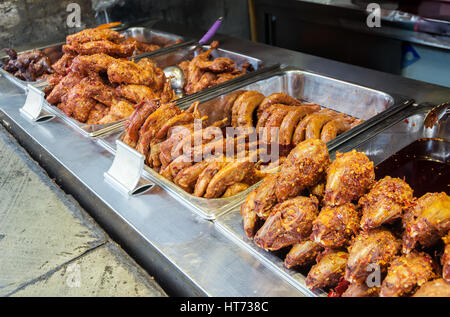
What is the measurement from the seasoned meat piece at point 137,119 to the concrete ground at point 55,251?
491 mm

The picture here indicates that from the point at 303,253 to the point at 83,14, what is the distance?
4711 mm

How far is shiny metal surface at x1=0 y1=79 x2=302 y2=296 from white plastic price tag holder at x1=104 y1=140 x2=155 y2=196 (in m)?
0.04

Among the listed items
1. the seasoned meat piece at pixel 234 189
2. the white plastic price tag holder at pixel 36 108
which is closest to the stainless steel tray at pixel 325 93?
the seasoned meat piece at pixel 234 189

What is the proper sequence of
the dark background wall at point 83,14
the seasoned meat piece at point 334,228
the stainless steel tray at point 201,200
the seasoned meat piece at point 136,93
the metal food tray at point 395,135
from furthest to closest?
the dark background wall at point 83,14 < the seasoned meat piece at point 136,93 < the metal food tray at point 395,135 < the stainless steel tray at point 201,200 < the seasoned meat piece at point 334,228

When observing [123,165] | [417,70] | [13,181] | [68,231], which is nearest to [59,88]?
[13,181]

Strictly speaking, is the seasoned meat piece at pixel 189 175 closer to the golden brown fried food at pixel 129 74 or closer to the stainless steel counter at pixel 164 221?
the stainless steel counter at pixel 164 221

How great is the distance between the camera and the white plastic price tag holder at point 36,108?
2984 mm

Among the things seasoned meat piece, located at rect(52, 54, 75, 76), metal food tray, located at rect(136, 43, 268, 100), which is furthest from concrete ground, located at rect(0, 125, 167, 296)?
metal food tray, located at rect(136, 43, 268, 100)

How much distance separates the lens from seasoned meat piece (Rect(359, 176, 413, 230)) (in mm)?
1271

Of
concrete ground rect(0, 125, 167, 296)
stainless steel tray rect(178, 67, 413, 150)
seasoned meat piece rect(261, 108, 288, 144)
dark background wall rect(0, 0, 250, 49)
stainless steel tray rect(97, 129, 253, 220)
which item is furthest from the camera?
dark background wall rect(0, 0, 250, 49)

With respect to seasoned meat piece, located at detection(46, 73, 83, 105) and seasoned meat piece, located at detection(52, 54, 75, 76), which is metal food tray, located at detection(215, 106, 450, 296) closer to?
seasoned meat piece, located at detection(46, 73, 83, 105)

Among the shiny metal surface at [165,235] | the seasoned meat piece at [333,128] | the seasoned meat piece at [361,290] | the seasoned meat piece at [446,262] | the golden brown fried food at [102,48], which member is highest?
the golden brown fried food at [102,48]

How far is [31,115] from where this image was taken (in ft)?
9.87
